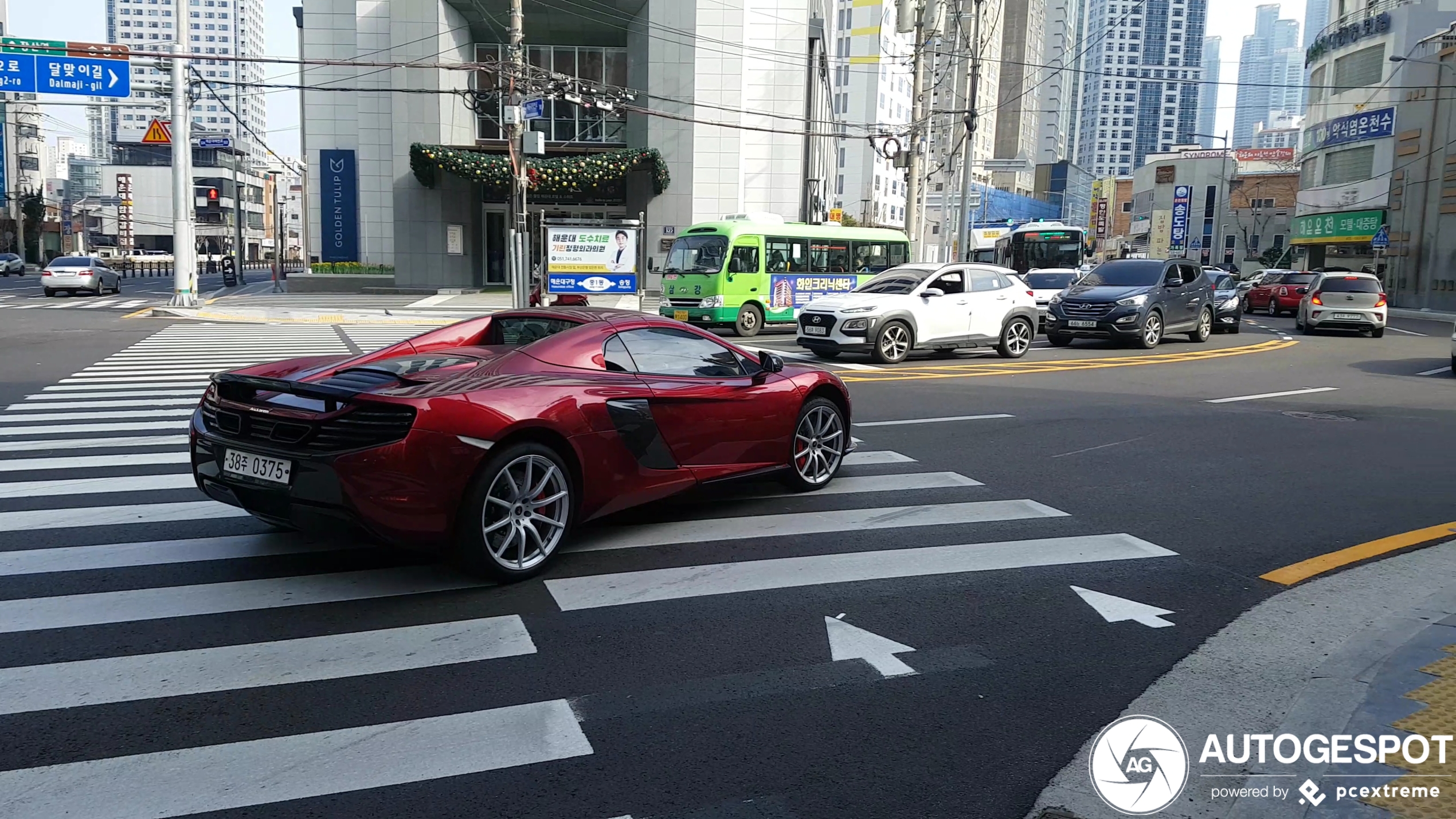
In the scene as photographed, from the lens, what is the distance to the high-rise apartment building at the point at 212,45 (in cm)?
9081

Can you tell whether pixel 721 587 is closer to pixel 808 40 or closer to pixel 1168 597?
pixel 1168 597

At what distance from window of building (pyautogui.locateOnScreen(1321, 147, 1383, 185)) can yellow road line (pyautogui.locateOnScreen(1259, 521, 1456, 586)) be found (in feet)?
191

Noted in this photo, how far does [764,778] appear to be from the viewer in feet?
12.0

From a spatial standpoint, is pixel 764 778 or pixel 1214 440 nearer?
pixel 764 778

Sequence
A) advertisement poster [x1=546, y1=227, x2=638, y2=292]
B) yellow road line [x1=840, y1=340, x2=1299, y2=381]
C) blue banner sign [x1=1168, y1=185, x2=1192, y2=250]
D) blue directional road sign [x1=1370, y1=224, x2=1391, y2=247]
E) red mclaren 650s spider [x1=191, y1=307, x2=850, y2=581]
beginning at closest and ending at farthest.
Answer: red mclaren 650s spider [x1=191, y1=307, x2=850, y2=581], yellow road line [x1=840, y1=340, x2=1299, y2=381], advertisement poster [x1=546, y1=227, x2=638, y2=292], blue directional road sign [x1=1370, y1=224, x2=1391, y2=247], blue banner sign [x1=1168, y1=185, x2=1192, y2=250]

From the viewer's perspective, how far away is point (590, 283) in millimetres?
25359

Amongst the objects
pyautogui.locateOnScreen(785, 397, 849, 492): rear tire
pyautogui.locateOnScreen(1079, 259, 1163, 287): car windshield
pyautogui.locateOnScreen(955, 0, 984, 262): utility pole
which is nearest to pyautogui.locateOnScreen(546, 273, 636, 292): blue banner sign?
pyautogui.locateOnScreen(1079, 259, 1163, 287): car windshield

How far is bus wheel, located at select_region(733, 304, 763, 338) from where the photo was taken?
2353 centimetres

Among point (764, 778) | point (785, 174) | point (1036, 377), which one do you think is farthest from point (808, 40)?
point (764, 778)

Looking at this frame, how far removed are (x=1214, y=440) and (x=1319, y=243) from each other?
196ft

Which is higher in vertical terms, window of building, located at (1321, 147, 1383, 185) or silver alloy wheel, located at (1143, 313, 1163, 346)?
window of building, located at (1321, 147, 1383, 185)

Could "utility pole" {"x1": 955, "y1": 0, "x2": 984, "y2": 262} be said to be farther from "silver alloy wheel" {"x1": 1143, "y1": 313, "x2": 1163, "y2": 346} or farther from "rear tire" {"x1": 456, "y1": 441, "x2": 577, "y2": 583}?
"rear tire" {"x1": 456, "y1": 441, "x2": 577, "y2": 583}

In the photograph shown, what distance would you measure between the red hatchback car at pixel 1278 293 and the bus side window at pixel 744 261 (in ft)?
71.5

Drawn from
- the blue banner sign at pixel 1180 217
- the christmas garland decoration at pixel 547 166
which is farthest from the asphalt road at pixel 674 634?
the blue banner sign at pixel 1180 217
